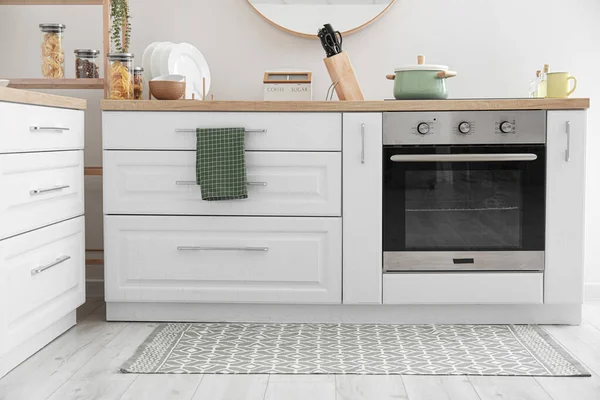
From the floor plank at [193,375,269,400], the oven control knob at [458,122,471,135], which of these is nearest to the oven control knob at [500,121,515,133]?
the oven control knob at [458,122,471,135]

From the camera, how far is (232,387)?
6.93 ft

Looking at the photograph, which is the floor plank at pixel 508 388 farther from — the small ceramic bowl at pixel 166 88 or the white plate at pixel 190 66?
the white plate at pixel 190 66

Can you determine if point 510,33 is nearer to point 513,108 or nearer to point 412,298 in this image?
point 513,108

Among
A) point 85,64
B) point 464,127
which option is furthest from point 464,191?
point 85,64

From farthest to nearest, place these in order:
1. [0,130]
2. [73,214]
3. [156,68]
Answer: [156,68] < [73,214] < [0,130]

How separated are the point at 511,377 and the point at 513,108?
1.04 metres

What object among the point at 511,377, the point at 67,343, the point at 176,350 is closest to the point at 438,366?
the point at 511,377

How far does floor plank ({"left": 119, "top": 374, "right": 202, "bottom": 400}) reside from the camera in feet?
6.68

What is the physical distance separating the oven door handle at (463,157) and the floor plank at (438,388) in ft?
2.87

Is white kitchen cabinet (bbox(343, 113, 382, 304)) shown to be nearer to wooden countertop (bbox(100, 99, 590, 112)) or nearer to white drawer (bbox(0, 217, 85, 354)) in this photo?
wooden countertop (bbox(100, 99, 590, 112))

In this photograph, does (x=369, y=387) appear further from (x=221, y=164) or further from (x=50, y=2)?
(x=50, y=2)

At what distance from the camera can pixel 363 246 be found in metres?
2.79

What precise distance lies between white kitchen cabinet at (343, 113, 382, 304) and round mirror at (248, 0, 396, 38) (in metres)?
0.73

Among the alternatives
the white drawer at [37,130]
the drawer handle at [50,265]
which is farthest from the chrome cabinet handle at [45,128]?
the drawer handle at [50,265]
